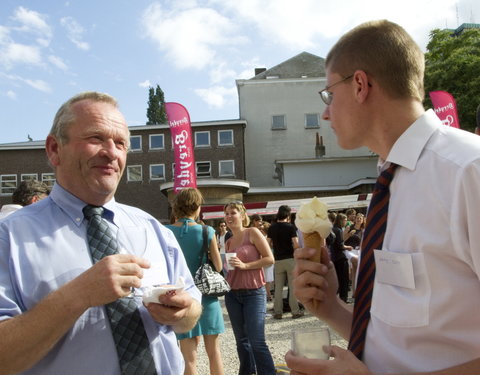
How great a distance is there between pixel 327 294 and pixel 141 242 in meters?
0.94

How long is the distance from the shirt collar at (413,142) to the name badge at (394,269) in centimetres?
31

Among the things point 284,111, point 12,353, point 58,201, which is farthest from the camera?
point 284,111

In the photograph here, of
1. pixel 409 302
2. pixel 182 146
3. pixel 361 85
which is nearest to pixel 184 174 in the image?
pixel 182 146

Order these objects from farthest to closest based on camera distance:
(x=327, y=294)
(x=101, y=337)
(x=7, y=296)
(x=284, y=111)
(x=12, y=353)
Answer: (x=284, y=111) < (x=327, y=294) < (x=101, y=337) < (x=7, y=296) < (x=12, y=353)

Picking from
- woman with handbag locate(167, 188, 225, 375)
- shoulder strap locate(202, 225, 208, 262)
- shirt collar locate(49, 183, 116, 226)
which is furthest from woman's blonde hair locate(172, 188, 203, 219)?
shirt collar locate(49, 183, 116, 226)

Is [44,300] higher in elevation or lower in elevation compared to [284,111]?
lower

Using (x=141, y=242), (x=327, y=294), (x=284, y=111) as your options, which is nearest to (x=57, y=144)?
(x=141, y=242)

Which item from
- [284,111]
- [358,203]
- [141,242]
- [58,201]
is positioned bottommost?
[358,203]

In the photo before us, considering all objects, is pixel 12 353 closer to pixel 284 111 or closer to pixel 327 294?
pixel 327 294

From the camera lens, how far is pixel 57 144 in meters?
2.29

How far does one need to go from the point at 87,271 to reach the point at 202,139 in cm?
3957

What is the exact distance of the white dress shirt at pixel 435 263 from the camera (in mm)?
1315

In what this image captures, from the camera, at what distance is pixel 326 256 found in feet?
7.00

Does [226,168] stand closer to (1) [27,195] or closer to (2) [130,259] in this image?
(1) [27,195]
